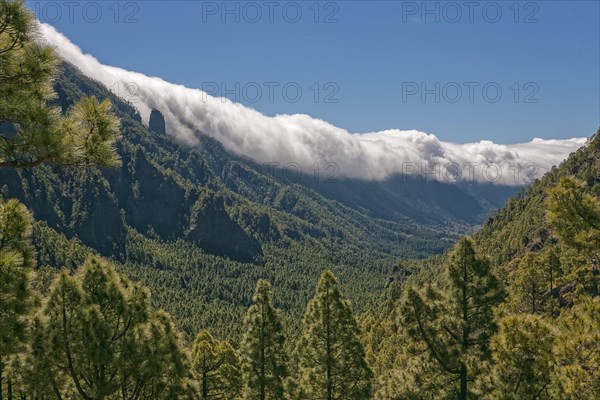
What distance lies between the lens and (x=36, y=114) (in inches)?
438

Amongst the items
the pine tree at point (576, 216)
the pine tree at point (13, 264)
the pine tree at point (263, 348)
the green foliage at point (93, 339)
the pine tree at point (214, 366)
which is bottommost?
the pine tree at point (214, 366)

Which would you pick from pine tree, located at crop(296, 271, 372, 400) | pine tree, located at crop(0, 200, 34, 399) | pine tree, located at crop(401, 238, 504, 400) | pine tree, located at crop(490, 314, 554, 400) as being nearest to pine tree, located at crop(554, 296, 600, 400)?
pine tree, located at crop(490, 314, 554, 400)

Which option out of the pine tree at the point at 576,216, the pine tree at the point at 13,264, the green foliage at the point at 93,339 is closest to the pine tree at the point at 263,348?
the green foliage at the point at 93,339

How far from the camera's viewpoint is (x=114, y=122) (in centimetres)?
1193

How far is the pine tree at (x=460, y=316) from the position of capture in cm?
2464

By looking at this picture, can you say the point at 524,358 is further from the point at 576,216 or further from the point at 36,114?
the point at 36,114

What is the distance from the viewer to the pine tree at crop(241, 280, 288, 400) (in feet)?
120

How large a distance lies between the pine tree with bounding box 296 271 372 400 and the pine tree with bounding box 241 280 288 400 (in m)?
3.40

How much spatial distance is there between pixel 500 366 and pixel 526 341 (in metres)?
1.53

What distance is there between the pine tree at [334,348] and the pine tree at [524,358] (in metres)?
16.3

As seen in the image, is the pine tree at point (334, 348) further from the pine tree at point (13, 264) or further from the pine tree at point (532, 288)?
the pine tree at point (532, 288)

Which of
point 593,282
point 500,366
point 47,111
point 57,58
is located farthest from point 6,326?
point 593,282

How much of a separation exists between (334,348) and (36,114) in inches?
1108

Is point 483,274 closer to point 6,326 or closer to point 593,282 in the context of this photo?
point 6,326
